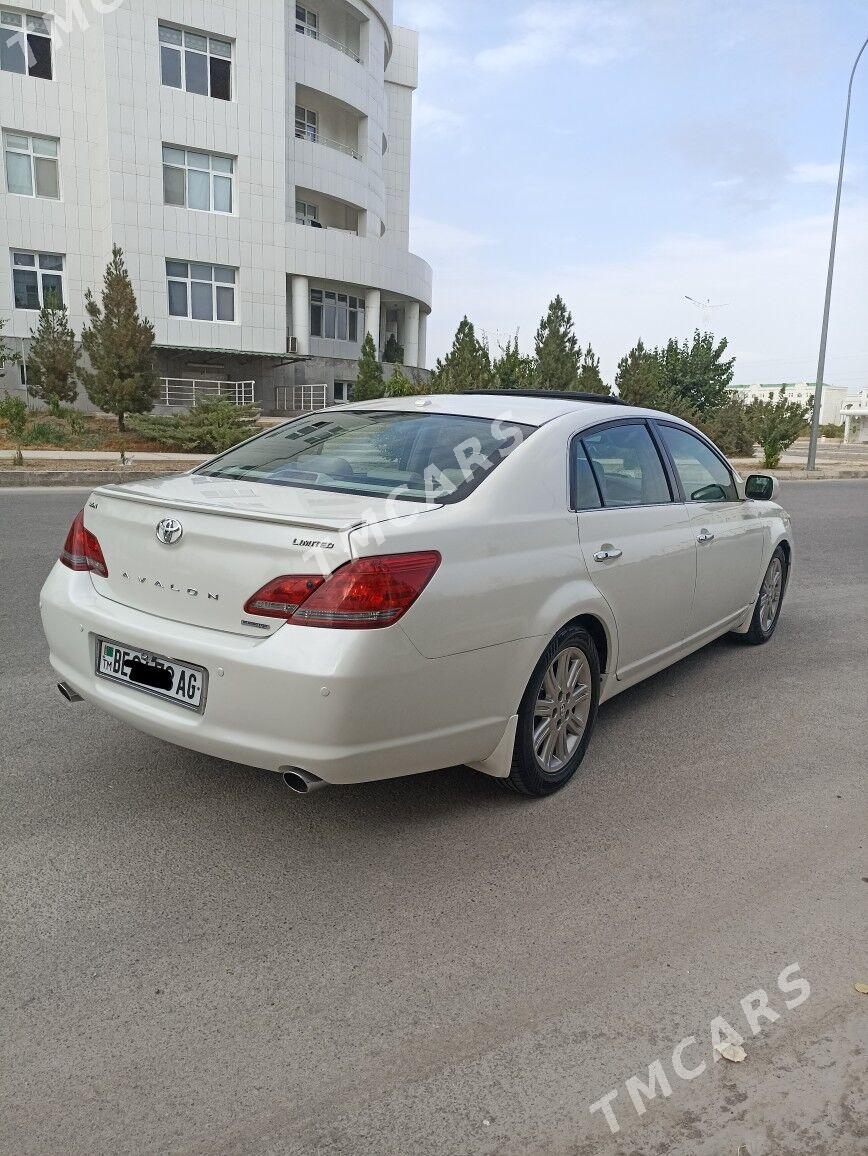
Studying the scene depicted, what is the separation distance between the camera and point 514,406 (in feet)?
13.3

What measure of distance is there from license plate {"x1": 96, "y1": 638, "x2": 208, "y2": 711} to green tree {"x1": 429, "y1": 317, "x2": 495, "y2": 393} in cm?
2296

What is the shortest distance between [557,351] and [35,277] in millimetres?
17063

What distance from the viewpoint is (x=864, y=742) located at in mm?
4387

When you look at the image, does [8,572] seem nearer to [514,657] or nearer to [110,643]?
[110,643]

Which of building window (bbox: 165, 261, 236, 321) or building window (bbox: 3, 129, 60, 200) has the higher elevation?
building window (bbox: 3, 129, 60, 200)

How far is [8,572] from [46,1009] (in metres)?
5.81

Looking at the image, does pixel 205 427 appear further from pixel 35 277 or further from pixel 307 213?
pixel 307 213

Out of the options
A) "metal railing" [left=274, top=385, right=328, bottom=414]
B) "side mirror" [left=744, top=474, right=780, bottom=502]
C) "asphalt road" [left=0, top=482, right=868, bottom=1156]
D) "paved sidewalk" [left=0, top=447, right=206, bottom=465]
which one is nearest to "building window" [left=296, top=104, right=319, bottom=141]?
"metal railing" [left=274, top=385, right=328, bottom=414]

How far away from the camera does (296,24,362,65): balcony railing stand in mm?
33406

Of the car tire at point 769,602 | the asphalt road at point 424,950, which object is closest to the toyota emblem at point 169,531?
the asphalt road at point 424,950

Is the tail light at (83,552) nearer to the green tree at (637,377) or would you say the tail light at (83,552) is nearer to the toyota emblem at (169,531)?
the toyota emblem at (169,531)

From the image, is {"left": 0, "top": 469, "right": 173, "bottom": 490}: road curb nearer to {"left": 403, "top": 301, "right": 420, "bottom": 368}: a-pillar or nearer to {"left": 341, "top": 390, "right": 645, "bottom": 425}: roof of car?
{"left": 341, "top": 390, "right": 645, "bottom": 425}: roof of car

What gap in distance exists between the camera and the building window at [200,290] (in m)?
29.9

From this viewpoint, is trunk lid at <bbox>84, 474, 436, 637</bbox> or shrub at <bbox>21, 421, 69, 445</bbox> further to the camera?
shrub at <bbox>21, 421, 69, 445</bbox>
